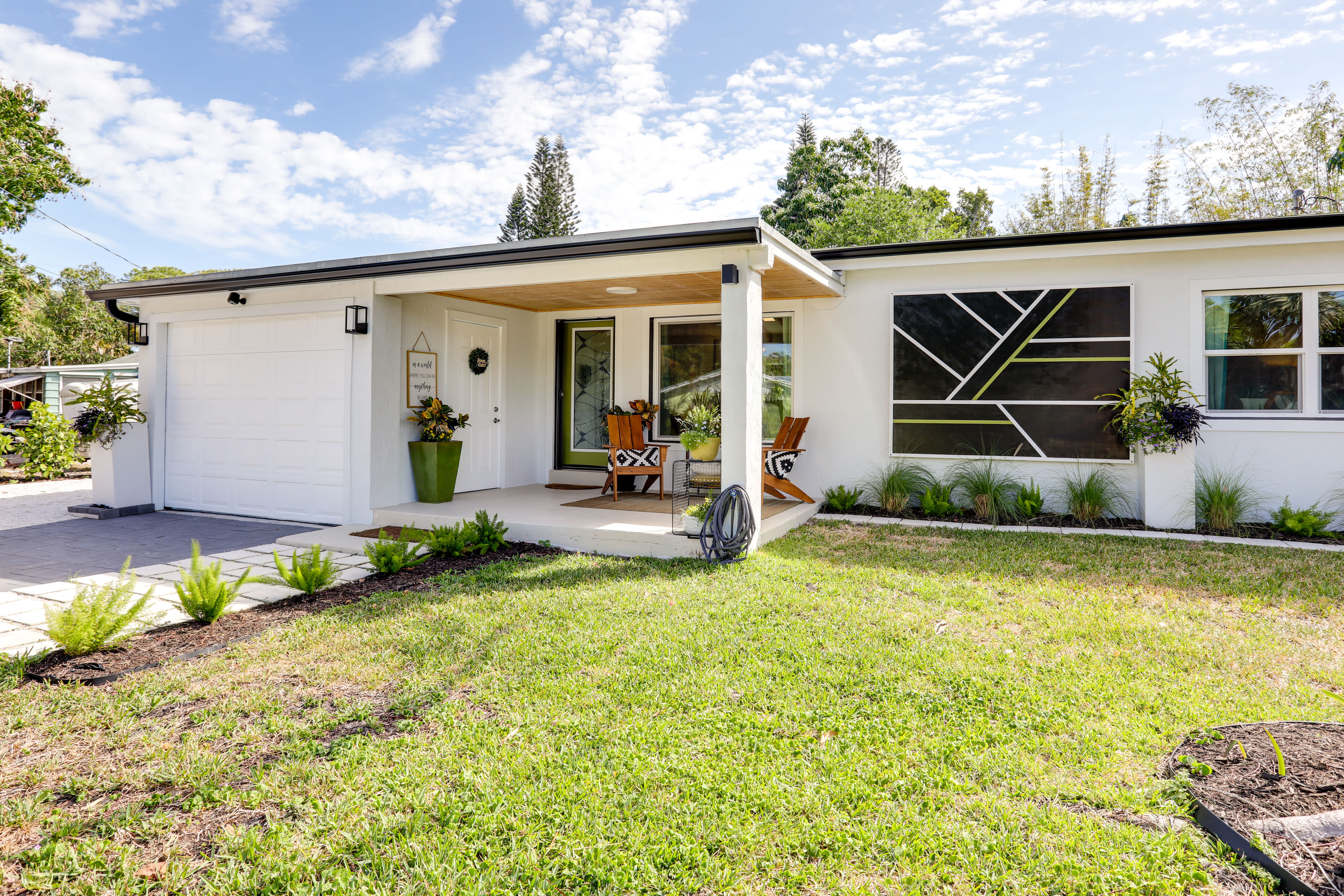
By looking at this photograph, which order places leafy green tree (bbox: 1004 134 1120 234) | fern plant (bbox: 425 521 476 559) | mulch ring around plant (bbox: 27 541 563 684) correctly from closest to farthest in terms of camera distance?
mulch ring around plant (bbox: 27 541 563 684) → fern plant (bbox: 425 521 476 559) → leafy green tree (bbox: 1004 134 1120 234)

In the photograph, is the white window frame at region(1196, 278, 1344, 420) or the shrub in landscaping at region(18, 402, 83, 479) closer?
the white window frame at region(1196, 278, 1344, 420)

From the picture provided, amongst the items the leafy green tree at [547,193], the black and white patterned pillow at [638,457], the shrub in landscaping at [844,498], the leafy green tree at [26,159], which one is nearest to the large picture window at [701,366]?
the black and white patterned pillow at [638,457]

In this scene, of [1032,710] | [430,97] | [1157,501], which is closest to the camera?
[1032,710]

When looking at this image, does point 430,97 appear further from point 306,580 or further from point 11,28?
point 306,580

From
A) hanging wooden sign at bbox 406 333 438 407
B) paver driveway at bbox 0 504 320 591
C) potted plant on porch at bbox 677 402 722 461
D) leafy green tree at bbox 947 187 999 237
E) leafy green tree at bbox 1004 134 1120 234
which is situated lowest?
paver driveway at bbox 0 504 320 591

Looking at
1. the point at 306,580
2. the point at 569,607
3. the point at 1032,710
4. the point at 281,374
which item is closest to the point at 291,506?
the point at 281,374

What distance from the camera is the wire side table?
5.86m

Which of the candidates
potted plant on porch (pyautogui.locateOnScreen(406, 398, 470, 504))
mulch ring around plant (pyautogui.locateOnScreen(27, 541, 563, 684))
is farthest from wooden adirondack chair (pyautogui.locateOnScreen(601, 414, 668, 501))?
mulch ring around plant (pyautogui.locateOnScreen(27, 541, 563, 684))

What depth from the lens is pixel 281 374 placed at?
7387 mm

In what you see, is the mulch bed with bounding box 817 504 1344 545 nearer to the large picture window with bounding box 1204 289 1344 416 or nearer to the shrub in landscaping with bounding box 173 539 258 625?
the large picture window with bounding box 1204 289 1344 416

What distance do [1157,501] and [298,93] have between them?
729 inches

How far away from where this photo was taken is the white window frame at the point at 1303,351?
6.31 meters

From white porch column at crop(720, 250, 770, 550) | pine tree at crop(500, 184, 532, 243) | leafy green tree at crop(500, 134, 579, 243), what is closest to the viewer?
white porch column at crop(720, 250, 770, 550)

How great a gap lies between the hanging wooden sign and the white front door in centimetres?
20
